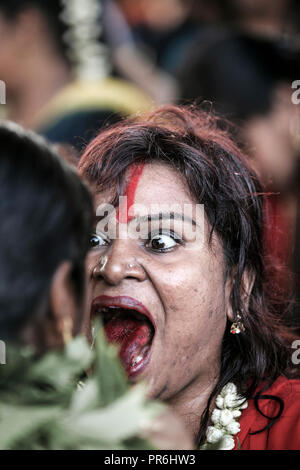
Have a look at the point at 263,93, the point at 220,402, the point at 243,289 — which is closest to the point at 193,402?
the point at 220,402

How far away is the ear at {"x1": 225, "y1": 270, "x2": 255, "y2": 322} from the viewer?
1976 millimetres

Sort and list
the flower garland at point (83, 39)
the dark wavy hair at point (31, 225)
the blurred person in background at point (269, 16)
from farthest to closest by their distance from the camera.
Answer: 1. the blurred person in background at point (269, 16)
2. the flower garland at point (83, 39)
3. the dark wavy hair at point (31, 225)

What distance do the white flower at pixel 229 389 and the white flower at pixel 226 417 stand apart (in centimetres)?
6

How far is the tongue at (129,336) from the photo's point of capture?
181 centimetres

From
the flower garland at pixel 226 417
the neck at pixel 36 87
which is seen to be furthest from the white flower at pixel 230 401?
the neck at pixel 36 87

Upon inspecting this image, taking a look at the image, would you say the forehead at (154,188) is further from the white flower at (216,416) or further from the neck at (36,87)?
the neck at (36,87)

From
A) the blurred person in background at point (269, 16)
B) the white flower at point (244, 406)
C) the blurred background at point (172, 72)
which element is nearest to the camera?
the white flower at point (244, 406)

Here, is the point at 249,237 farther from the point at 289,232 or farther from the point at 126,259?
the point at 289,232

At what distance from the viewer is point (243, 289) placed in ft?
6.63

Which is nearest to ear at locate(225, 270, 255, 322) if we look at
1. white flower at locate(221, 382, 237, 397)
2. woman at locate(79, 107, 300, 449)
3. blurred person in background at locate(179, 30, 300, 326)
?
woman at locate(79, 107, 300, 449)

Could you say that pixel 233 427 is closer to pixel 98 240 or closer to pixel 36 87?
pixel 98 240

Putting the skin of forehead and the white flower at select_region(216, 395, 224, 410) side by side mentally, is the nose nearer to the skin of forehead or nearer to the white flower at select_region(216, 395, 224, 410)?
the skin of forehead

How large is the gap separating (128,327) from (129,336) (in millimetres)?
38

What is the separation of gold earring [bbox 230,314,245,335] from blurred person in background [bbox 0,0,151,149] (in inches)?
56.0
